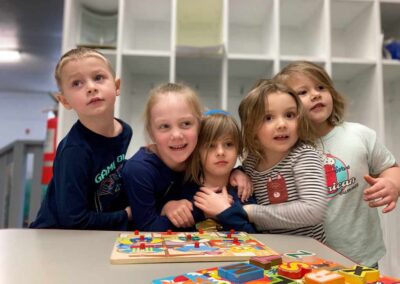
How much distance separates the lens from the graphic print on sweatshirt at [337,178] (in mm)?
953

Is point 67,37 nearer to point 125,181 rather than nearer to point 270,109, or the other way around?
point 125,181

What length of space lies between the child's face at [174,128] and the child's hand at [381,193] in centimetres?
42

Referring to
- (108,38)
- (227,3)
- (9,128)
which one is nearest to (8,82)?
(9,128)

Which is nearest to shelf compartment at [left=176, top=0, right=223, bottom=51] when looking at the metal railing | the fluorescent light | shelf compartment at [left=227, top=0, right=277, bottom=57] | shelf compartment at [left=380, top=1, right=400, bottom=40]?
shelf compartment at [left=227, top=0, right=277, bottom=57]

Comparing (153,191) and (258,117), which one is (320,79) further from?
(153,191)

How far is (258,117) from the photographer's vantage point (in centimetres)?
83

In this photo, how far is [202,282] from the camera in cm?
39

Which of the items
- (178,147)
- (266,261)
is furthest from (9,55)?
(266,261)

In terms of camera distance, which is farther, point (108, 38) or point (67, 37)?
point (108, 38)

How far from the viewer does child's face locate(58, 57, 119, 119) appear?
0.81m

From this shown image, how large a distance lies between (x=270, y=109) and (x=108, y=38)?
1.22 metres

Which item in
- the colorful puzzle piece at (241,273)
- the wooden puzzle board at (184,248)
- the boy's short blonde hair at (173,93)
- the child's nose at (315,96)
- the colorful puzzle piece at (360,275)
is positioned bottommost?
the wooden puzzle board at (184,248)

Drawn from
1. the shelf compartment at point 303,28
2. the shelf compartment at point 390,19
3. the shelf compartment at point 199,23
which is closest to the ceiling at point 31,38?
the shelf compartment at point 199,23

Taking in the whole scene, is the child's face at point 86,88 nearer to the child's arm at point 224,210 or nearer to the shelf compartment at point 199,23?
the child's arm at point 224,210
